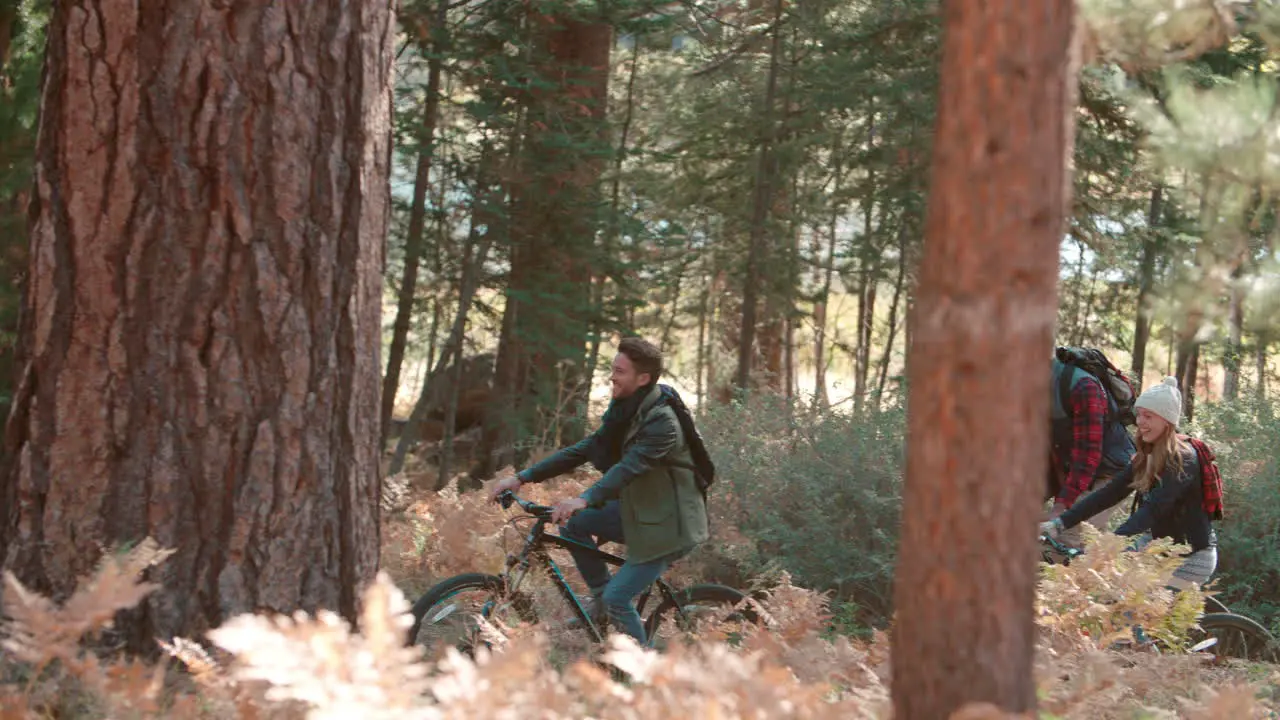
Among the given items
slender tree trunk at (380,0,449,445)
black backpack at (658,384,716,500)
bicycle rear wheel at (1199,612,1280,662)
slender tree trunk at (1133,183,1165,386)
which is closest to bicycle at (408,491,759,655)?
black backpack at (658,384,716,500)

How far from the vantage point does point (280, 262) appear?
4.14 m

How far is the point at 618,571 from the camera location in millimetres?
6570

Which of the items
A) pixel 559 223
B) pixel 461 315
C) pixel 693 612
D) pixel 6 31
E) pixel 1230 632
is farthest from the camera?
pixel 559 223

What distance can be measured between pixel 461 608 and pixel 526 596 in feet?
1.18

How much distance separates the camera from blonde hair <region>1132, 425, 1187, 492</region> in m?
6.57

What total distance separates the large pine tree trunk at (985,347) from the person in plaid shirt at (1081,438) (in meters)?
4.34

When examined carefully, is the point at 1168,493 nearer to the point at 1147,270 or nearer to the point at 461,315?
the point at 461,315

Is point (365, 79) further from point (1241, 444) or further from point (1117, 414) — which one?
point (1241, 444)

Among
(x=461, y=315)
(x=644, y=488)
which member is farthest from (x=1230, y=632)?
(x=461, y=315)

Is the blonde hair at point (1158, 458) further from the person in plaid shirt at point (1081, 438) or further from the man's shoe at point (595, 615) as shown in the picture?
the man's shoe at point (595, 615)

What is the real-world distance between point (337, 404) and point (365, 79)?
1.18 m

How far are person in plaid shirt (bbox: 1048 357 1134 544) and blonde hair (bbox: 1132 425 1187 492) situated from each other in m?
0.42

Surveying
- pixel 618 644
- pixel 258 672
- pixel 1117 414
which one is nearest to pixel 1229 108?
pixel 1117 414

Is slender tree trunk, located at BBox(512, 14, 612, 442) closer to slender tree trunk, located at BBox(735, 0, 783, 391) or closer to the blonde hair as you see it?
slender tree trunk, located at BBox(735, 0, 783, 391)
